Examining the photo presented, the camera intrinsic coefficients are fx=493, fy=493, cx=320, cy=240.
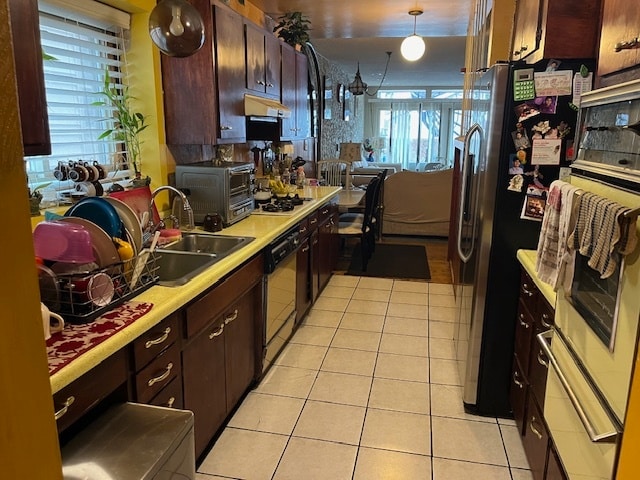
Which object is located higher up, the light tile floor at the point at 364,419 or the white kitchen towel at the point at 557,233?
the white kitchen towel at the point at 557,233

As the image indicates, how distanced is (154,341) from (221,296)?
0.51m

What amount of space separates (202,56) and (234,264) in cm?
126

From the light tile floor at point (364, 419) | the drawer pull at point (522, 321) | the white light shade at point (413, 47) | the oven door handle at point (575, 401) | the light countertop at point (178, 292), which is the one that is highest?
the white light shade at point (413, 47)

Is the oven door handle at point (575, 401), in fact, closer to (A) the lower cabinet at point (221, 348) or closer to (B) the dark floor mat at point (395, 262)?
(A) the lower cabinet at point (221, 348)

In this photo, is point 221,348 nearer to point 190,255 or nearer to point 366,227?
point 190,255

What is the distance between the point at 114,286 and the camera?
155 cm

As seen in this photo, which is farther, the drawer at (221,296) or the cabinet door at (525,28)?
Answer: the cabinet door at (525,28)

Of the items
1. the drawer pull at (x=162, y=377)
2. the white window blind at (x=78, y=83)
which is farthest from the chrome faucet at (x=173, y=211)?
the drawer pull at (x=162, y=377)

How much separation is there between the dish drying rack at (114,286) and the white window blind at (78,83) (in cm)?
77

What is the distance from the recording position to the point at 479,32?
12.0 feet

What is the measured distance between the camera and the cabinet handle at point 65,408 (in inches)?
45.4

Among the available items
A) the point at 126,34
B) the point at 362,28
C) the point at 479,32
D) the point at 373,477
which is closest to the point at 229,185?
the point at 126,34

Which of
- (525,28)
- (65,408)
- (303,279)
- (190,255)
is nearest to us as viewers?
(65,408)

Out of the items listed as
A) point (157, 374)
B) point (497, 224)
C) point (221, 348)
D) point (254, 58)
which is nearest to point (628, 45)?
point (497, 224)
